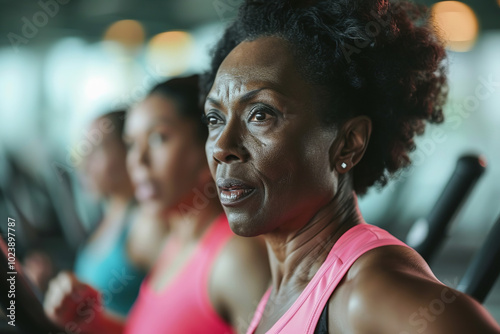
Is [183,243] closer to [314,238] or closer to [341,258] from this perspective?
[314,238]

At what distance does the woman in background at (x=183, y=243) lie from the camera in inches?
62.0

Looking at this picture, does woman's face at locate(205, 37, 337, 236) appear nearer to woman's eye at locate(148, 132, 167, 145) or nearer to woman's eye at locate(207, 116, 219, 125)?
woman's eye at locate(207, 116, 219, 125)

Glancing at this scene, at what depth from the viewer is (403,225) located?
7.19 meters

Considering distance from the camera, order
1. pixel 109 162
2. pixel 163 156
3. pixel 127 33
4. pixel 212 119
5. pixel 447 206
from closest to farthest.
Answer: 1. pixel 212 119
2. pixel 447 206
3. pixel 163 156
4. pixel 109 162
5. pixel 127 33

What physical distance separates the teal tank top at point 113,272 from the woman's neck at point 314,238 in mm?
1150

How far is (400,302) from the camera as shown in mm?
787

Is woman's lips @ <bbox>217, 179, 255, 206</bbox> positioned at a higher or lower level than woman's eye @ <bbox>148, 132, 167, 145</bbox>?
higher

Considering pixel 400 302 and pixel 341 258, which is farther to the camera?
pixel 341 258

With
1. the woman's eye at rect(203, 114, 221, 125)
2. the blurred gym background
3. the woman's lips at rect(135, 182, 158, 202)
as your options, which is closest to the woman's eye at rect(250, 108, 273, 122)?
the woman's eye at rect(203, 114, 221, 125)

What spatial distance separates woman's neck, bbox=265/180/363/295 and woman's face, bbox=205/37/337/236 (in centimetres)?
4

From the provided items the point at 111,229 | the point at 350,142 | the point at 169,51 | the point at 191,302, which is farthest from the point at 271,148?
the point at 169,51

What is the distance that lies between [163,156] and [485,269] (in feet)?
3.85

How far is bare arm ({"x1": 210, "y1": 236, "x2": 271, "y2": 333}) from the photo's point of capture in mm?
1517

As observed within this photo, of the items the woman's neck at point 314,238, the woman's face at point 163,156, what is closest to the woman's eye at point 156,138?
the woman's face at point 163,156
